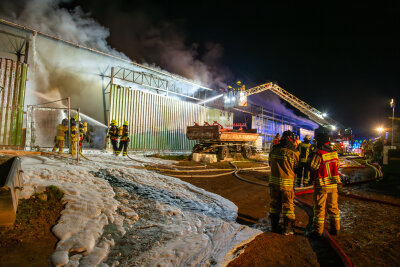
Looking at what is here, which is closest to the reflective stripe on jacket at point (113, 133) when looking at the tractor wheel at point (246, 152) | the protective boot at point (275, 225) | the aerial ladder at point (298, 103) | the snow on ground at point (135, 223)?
the snow on ground at point (135, 223)

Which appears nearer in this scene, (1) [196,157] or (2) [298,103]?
(1) [196,157]

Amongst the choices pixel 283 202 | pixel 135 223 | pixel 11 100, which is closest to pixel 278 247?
pixel 283 202

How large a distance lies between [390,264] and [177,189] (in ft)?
12.4

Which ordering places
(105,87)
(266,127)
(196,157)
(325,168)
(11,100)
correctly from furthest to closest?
(266,127) → (105,87) → (196,157) → (11,100) → (325,168)

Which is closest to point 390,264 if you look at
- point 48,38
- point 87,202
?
point 87,202

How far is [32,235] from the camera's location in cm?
243

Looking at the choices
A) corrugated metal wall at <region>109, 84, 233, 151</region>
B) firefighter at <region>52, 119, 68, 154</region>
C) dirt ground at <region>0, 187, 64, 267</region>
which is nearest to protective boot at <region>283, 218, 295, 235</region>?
dirt ground at <region>0, 187, 64, 267</region>

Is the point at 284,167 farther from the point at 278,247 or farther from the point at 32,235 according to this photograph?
the point at 32,235

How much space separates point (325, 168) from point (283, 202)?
895mm

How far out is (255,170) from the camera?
897 centimetres

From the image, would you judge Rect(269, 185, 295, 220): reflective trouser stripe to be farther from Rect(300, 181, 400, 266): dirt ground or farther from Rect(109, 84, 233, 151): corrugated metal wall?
Rect(109, 84, 233, 151): corrugated metal wall

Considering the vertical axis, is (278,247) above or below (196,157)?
below

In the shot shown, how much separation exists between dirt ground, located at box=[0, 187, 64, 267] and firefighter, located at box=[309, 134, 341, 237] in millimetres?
3502

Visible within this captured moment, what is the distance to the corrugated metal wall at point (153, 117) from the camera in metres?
12.3
